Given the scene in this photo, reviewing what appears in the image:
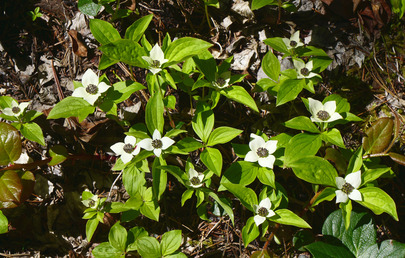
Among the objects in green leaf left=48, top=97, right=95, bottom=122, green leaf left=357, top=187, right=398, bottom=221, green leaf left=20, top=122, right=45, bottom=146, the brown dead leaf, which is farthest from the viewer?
the brown dead leaf

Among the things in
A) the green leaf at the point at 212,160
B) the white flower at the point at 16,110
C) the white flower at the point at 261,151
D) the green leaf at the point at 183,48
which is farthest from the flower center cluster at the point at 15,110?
the white flower at the point at 261,151

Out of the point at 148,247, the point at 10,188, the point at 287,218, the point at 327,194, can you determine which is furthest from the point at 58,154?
the point at 327,194

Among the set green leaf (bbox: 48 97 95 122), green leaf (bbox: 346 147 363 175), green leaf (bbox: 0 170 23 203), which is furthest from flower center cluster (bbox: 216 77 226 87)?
green leaf (bbox: 0 170 23 203)

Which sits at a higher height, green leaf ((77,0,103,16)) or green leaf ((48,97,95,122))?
green leaf ((77,0,103,16))

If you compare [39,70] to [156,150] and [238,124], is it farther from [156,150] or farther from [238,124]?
[238,124]

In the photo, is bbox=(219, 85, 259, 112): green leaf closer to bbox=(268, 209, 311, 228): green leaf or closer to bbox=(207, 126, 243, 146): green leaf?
bbox=(207, 126, 243, 146): green leaf

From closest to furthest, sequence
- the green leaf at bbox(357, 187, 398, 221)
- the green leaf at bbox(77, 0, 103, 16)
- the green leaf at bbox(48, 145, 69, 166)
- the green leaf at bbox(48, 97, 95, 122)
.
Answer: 1. the green leaf at bbox(357, 187, 398, 221)
2. the green leaf at bbox(48, 97, 95, 122)
3. the green leaf at bbox(48, 145, 69, 166)
4. the green leaf at bbox(77, 0, 103, 16)
